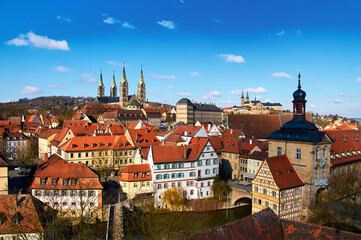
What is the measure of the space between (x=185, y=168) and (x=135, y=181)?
6036 mm

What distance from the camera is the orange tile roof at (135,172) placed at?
112 ft

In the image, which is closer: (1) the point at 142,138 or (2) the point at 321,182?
(2) the point at 321,182

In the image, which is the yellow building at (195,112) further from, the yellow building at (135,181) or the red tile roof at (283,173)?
the red tile roof at (283,173)

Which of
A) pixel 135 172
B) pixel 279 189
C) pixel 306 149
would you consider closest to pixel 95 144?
pixel 135 172

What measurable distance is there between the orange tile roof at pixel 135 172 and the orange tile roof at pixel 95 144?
33.2ft

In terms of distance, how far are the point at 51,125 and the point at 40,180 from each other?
7075 centimetres

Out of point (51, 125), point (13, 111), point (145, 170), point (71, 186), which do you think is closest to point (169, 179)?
point (145, 170)

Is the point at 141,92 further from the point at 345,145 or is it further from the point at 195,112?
the point at 345,145

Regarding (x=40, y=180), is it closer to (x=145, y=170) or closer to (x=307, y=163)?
(x=145, y=170)

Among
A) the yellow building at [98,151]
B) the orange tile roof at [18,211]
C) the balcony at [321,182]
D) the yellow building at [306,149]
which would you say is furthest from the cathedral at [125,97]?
the orange tile roof at [18,211]

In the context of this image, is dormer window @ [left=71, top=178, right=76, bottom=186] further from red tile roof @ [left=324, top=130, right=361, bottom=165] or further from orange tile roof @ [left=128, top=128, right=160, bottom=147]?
red tile roof @ [left=324, top=130, right=361, bottom=165]

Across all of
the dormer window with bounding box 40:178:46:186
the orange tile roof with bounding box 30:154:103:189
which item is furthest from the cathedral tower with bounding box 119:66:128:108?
the dormer window with bounding box 40:178:46:186

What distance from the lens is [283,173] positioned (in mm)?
27828

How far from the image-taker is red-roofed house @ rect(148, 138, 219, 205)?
3491cm
